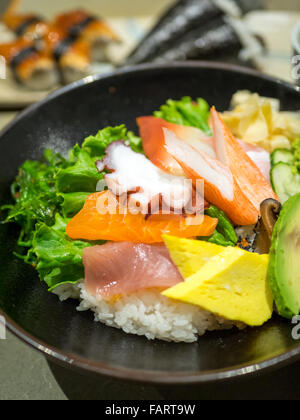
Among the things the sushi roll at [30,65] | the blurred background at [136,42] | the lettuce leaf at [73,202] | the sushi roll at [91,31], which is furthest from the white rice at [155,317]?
the sushi roll at [91,31]

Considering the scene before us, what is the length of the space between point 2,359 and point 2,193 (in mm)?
651

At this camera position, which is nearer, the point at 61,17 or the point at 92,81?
the point at 92,81

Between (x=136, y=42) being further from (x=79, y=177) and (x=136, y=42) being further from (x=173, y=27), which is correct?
(x=79, y=177)

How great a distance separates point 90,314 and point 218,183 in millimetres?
638

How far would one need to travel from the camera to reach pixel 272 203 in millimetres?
1446

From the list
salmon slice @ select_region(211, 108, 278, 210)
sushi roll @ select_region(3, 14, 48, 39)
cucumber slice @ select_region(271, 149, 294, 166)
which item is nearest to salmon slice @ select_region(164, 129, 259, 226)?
salmon slice @ select_region(211, 108, 278, 210)

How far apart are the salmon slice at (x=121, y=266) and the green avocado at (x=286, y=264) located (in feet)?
1.06

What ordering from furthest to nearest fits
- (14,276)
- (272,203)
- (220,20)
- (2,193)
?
(220,20), (2,193), (14,276), (272,203)

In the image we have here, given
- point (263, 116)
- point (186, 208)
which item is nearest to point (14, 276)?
point (186, 208)

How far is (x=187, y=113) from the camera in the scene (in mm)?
2008

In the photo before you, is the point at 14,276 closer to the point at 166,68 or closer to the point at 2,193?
the point at 2,193

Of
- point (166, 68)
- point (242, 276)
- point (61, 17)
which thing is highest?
point (61, 17)

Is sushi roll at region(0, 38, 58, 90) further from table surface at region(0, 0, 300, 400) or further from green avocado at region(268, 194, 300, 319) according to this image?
green avocado at region(268, 194, 300, 319)

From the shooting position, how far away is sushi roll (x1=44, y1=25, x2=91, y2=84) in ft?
10.8
